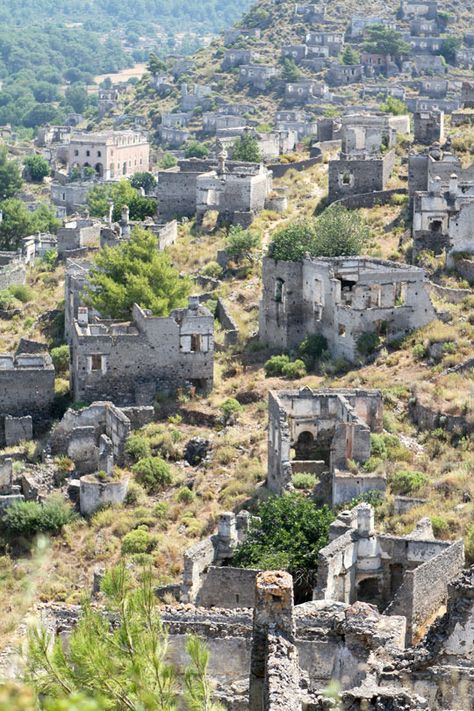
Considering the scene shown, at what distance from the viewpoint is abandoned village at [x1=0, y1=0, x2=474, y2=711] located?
69.3 feet

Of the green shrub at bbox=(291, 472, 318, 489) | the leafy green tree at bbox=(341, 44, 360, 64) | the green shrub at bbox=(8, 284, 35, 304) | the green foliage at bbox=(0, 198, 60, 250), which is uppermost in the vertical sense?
the green shrub at bbox=(291, 472, 318, 489)

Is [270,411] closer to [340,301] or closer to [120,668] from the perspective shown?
[340,301]

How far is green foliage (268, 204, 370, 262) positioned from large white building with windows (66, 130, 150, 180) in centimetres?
5042

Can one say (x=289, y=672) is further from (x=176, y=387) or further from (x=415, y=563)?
(x=176, y=387)

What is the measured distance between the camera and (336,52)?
107 m

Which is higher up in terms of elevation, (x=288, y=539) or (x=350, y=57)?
(x=288, y=539)

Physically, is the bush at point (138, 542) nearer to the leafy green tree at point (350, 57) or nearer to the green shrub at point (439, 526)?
the green shrub at point (439, 526)

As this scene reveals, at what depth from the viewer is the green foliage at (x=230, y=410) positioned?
123 feet

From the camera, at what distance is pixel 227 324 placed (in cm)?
4350

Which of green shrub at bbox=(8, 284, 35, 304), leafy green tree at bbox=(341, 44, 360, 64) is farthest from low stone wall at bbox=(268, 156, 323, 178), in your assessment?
leafy green tree at bbox=(341, 44, 360, 64)

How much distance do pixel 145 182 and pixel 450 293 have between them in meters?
40.0

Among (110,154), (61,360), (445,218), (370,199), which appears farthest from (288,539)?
(110,154)

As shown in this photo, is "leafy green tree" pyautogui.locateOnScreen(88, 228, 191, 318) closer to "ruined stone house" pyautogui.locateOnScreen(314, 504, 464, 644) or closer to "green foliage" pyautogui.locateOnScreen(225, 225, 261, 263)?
"green foliage" pyautogui.locateOnScreen(225, 225, 261, 263)

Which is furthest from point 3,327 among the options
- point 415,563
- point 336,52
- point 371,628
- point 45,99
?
point 45,99
